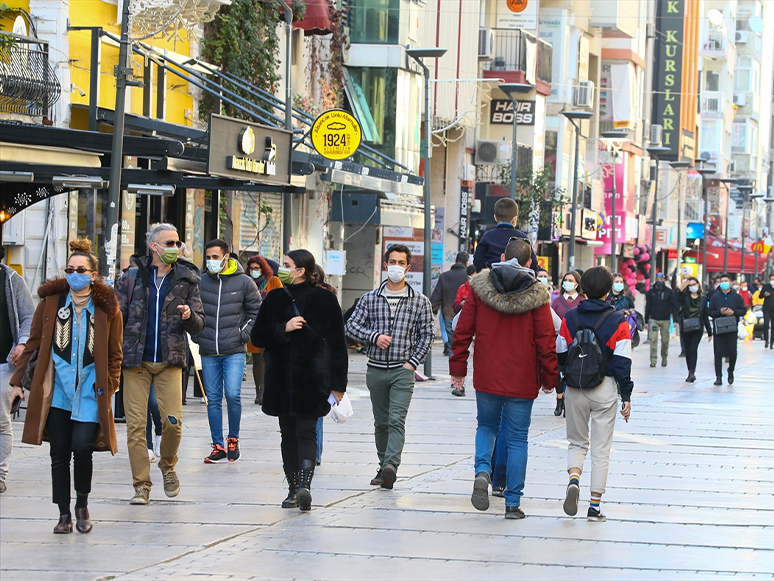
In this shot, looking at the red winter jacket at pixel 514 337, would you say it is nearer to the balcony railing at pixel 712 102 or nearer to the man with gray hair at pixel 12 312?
the man with gray hair at pixel 12 312

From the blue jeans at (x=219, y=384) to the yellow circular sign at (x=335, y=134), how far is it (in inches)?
468

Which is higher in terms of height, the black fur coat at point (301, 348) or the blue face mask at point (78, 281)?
the blue face mask at point (78, 281)

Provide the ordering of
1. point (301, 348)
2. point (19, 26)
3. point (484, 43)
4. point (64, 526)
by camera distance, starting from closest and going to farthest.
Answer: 1. point (64, 526)
2. point (301, 348)
3. point (19, 26)
4. point (484, 43)

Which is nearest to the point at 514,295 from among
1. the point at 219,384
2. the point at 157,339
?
the point at 157,339

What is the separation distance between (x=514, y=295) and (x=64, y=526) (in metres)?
3.36

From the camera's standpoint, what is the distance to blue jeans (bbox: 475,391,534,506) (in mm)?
9383

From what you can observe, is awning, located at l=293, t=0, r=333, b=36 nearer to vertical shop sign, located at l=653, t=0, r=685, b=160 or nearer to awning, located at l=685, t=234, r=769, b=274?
vertical shop sign, located at l=653, t=0, r=685, b=160

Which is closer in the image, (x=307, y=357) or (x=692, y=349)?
(x=307, y=357)

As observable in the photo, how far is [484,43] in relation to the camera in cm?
4319

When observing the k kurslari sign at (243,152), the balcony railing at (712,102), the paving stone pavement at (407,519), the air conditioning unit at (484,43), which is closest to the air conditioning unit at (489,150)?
the air conditioning unit at (484,43)

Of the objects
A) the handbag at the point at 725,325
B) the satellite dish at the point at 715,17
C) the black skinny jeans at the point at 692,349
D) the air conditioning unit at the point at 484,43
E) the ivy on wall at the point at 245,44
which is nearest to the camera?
the handbag at the point at 725,325

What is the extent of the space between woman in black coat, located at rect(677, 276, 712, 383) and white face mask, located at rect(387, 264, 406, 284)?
1375 cm

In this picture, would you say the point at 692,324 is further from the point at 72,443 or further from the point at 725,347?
the point at 72,443

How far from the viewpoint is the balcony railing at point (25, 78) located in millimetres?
18250
